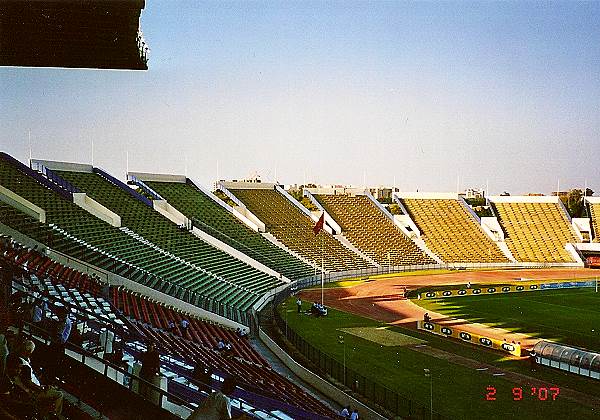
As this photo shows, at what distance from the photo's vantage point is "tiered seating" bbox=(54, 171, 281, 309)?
40.4 m

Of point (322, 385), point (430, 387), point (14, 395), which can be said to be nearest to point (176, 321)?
point (322, 385)

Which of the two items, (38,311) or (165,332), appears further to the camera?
(165,332)

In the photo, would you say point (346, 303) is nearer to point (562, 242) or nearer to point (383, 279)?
point (383, 279)

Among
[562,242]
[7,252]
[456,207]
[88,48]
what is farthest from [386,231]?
[88,48]

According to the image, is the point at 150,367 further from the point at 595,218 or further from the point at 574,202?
the point at 574,202

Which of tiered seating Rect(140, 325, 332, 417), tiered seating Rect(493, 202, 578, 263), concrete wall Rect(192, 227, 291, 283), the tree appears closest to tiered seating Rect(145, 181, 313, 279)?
concrete wall Rect(192, 227, 291, 283)

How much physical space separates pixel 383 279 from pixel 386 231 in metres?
16.4

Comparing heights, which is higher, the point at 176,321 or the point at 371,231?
the point at 371,231

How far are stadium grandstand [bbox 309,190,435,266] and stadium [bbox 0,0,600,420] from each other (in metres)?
0.29

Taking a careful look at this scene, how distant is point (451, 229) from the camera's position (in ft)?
253

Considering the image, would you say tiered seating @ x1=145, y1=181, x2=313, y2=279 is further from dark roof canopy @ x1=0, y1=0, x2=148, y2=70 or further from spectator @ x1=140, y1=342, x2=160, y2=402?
spectator @ x1=140, y1=342, x2=160, y2=402

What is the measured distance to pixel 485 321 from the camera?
1468 inches

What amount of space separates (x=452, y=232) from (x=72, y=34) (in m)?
68.3

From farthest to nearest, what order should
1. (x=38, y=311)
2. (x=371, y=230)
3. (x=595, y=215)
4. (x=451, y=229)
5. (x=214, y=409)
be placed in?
(x=595, y=215) → (x=451, y=229) → (x=371, y=230) → (x=38, y=311) → (x=214, y=409)
